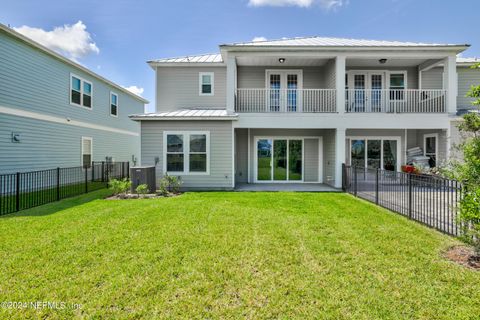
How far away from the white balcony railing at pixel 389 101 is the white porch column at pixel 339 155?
2.16 m

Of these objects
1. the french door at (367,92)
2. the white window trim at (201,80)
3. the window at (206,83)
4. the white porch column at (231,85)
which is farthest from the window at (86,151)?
the french door at (367,92)

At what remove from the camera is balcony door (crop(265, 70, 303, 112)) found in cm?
1308

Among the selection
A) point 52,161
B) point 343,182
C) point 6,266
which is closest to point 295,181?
point 343,182

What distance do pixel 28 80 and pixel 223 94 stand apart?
363 inches

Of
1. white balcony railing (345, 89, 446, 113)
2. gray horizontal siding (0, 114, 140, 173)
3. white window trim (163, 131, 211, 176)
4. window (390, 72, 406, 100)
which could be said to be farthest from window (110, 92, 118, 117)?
window (390, 72, 406, 100)

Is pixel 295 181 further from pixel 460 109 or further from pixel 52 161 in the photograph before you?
pixel 52 161

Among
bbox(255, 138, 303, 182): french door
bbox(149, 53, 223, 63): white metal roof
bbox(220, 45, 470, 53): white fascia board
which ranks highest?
bbox(149, 53, 223, 63): white metal roof

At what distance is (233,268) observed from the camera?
12.8ft

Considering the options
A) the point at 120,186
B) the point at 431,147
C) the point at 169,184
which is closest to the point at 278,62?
the point at 169,184

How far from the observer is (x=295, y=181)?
13742 millimetres

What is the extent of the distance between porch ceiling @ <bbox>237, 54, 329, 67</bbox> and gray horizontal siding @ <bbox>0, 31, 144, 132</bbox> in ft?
31.7

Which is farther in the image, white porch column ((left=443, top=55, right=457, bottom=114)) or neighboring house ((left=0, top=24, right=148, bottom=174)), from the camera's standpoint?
white porch column ((left=443, top=55, right=457, bottom=114))

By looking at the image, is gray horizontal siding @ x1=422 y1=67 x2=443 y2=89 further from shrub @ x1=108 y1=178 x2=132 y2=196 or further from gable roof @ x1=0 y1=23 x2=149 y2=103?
gable roof @ x1=0 y1=23 x2=149 y2=103

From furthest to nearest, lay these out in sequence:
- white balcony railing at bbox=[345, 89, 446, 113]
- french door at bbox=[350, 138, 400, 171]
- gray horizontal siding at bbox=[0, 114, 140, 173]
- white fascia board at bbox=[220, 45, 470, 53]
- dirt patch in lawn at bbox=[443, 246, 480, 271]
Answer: french door at bbox=[350, 138, 400, 171] < white balcony railing at bbox=[345, 89, 446, 113] < white fascia board at bbox=[220, 45, 470, 53] < gray horizontal siding at bbox=[0, 114, 140, 173] < dirt patch in lawn at bbox=[443, 246, 480, 271]
